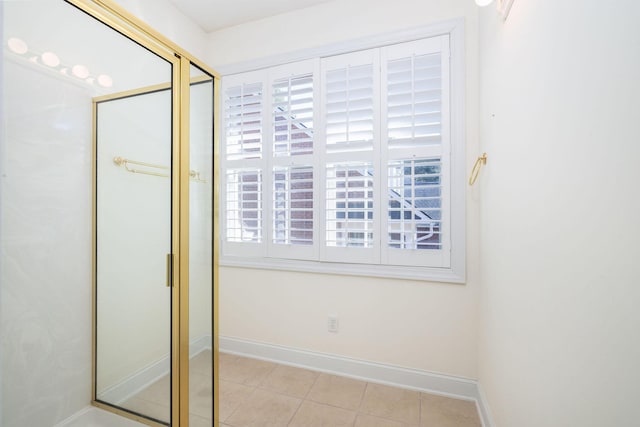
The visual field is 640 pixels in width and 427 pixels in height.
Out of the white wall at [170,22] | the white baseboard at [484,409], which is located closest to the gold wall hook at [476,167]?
the white baseboard at [484,409]

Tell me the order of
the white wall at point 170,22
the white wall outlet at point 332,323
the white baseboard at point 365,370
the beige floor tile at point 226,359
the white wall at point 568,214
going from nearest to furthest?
1. the white wall at point 568,214
2. the white baseboard at point 365,370
3. the white wall at point 170,22
4. the white wall outlet at point 332,323
5. the beige floor tile at point 226,359

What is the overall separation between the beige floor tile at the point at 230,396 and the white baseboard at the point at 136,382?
0.58m

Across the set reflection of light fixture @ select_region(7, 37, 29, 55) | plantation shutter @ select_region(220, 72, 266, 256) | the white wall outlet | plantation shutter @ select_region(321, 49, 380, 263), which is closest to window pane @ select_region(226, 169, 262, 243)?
plantation shutter @ select_region(220, 72, 266, 256)

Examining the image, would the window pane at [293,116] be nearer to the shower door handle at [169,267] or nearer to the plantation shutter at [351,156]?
the plantation shutter at [351,156]

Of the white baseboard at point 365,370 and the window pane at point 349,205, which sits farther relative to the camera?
the window pane at point 349,205

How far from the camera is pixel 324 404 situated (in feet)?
5.46

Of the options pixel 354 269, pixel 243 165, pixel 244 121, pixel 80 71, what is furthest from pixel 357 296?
pixel 80 71

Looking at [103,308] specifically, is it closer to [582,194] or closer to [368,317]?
[368,317]

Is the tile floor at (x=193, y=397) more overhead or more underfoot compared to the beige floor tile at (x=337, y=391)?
more overhead

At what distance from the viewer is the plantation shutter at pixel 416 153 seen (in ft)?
5.74

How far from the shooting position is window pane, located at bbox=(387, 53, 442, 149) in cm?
176

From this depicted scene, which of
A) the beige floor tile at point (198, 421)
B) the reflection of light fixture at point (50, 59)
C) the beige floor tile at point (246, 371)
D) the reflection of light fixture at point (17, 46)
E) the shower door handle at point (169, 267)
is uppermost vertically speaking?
the reflection of light fixture at point (50, 59)

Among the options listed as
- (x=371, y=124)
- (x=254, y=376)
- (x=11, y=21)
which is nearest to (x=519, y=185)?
(x=371, y=124)

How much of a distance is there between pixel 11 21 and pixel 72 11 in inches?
6.6
